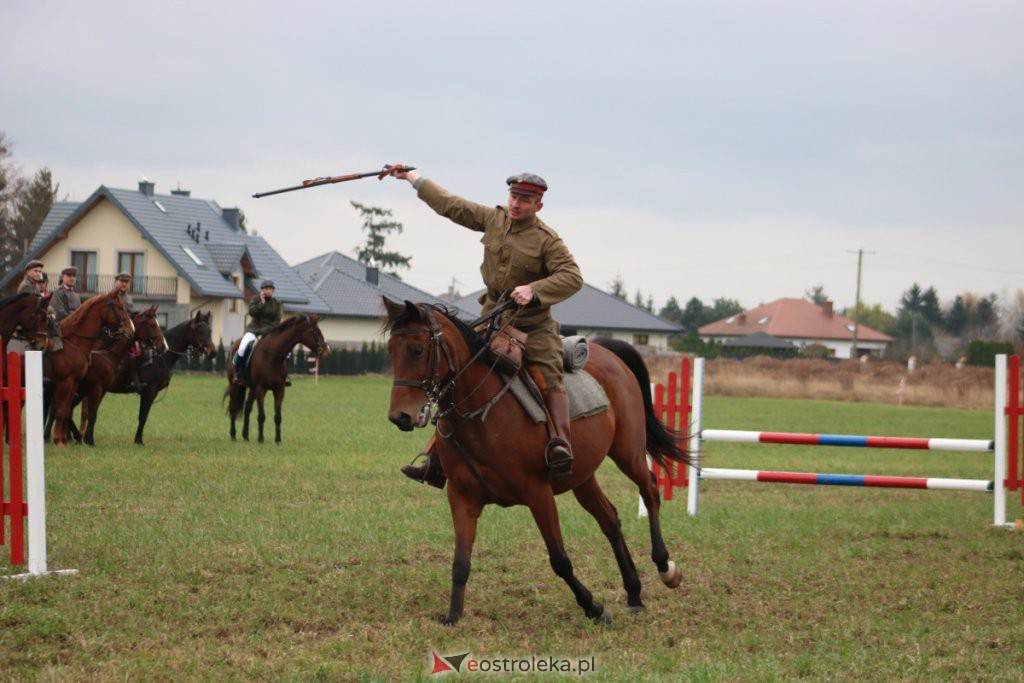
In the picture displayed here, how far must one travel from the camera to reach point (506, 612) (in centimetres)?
767

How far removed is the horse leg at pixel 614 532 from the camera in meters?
8.02

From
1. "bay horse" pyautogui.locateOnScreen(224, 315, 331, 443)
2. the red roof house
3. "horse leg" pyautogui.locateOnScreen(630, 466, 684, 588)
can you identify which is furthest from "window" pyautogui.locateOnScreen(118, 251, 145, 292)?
the red roof house

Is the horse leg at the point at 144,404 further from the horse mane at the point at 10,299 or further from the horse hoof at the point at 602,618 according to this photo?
the horse hoof at the point at 602,618

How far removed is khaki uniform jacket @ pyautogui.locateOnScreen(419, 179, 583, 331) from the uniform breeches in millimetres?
56

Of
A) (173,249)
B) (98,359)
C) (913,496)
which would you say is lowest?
(913,496)

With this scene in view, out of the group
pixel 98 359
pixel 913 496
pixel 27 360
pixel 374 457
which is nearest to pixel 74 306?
pixel 98 359

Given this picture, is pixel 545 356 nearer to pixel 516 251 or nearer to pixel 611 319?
pixel 516 251

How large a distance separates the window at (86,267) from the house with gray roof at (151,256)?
5cm

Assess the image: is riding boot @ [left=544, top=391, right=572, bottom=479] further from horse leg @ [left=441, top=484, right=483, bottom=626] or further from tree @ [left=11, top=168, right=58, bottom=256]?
tree @ [left=11, top=168, right=58, bottom=256]

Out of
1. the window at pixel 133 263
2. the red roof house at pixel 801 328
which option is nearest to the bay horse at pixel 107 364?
the window at pixel 133 263

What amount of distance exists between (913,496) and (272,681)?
43.6 ft

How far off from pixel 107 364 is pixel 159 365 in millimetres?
1350

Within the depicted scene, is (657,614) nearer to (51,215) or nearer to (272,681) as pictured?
(272,681)

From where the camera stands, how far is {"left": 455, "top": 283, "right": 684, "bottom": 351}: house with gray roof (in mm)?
91250
